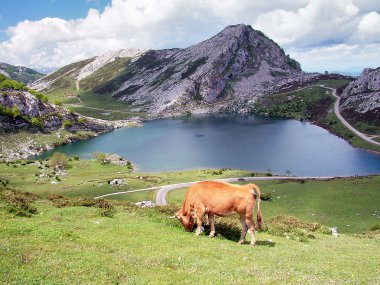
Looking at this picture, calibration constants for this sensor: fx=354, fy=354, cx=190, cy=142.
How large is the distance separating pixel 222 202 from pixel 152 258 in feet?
21.1

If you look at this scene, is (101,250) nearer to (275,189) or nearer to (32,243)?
(32,243)

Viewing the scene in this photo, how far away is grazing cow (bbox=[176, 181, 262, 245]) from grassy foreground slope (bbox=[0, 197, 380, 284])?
4.48 ft

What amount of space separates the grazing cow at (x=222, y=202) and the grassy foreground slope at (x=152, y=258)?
137 centimetres

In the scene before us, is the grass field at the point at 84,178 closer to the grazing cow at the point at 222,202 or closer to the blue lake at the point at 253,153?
the blue lake at the point at 253,153

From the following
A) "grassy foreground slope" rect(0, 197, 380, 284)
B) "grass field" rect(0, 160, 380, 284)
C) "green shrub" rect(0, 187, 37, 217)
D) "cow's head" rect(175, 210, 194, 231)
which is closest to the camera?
"grassy foreground slope" rect(0, 197, 380, 284)

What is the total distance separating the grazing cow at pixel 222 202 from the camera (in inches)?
870


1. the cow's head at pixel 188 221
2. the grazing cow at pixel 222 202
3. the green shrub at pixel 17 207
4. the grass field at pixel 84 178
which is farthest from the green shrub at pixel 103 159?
the grazing cow at pixel 222 202

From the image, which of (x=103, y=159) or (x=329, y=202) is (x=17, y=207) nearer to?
(x=329, y=202)

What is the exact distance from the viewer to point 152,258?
17.5 m

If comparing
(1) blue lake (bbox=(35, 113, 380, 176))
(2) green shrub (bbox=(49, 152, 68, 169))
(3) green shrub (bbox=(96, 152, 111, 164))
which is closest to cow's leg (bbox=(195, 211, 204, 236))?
(1) blue lake (bbox=(35, 113, 380, 176))

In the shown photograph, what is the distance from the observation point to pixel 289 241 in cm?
2644

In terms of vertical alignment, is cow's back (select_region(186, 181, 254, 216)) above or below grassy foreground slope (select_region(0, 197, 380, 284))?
above

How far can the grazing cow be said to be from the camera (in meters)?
22.1

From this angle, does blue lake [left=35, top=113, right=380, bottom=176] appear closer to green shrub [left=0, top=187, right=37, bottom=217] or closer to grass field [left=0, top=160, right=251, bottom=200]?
grass field [left=0, top=160, right=251, bottom=200]
